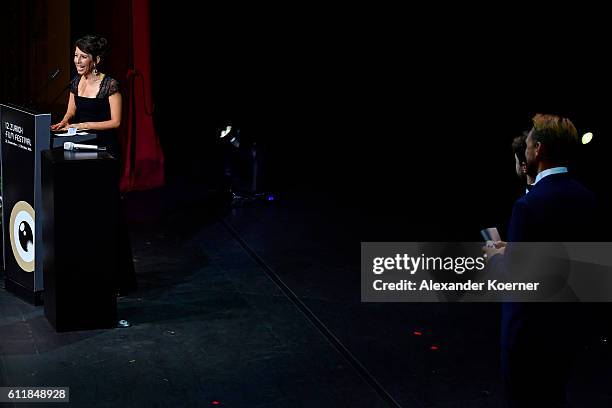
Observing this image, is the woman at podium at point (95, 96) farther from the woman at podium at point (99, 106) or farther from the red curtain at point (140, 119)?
the red curtain at point (140, 119)

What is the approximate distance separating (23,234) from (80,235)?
2.22ft

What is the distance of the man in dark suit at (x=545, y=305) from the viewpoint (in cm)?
315

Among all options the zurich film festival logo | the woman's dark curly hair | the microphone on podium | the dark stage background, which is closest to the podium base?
the zurich film festival logo

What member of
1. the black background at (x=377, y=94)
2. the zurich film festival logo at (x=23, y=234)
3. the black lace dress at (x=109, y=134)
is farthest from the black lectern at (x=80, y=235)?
the black background at (x=377, y=94)

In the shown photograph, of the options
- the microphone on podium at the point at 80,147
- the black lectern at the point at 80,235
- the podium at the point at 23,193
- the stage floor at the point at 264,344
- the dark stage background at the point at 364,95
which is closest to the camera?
the stage floor at the point at 264,344

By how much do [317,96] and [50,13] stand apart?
4.24 meters

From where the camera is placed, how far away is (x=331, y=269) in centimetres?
665

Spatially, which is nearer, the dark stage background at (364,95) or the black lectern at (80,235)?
the black lectern at (80,235)

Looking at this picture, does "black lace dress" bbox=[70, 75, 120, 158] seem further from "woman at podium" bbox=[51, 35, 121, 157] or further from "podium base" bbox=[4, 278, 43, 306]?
"podium base" bbox=[4, 278, 43, 306]

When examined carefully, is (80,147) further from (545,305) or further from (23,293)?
(545,305)

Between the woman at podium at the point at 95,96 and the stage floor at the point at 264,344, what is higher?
the woman at podium at the point at 95,96

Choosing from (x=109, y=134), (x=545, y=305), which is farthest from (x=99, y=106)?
(x=545, y=305)

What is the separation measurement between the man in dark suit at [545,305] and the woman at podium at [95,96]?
3239mm

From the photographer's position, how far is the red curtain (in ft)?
29.8
